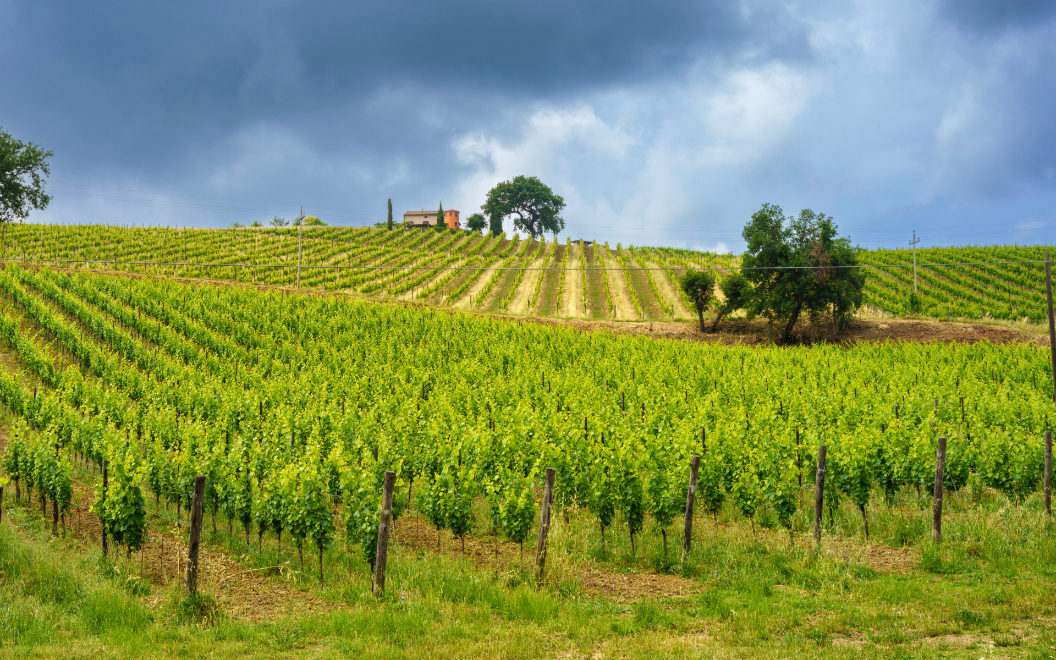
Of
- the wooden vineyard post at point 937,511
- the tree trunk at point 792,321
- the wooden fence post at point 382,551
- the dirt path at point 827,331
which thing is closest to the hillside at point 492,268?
the dirt path at point 827,331

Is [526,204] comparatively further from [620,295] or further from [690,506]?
[690,506]

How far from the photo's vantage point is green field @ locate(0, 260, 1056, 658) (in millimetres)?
8547

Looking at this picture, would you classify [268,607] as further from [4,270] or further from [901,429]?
[4,270]

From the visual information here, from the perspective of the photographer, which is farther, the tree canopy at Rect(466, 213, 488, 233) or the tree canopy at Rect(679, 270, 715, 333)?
the tree canopy at Rect(466, 213, 488, 233)

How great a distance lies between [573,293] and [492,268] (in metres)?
8.95

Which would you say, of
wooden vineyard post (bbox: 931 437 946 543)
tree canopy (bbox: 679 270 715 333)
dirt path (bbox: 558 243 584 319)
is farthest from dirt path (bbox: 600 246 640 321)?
wooden vineyard post (bbox: 931 437 946 543)

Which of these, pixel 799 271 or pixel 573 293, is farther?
pixel 573 293

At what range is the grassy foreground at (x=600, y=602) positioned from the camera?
8.14 meters

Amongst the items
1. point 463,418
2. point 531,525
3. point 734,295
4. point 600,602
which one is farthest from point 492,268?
point 600,602

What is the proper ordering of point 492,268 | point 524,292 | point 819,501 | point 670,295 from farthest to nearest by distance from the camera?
point 492,268
point 524,292
point 670,295
point 819,501

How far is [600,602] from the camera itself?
31.4ft

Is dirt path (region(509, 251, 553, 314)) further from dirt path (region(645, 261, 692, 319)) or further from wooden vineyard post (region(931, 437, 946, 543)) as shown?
wooden vineyard post (region(931, 437, 946, 543))

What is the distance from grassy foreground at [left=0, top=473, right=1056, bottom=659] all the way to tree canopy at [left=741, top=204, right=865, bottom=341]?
31456 millimetres

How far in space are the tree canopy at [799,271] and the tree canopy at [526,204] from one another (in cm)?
7533
